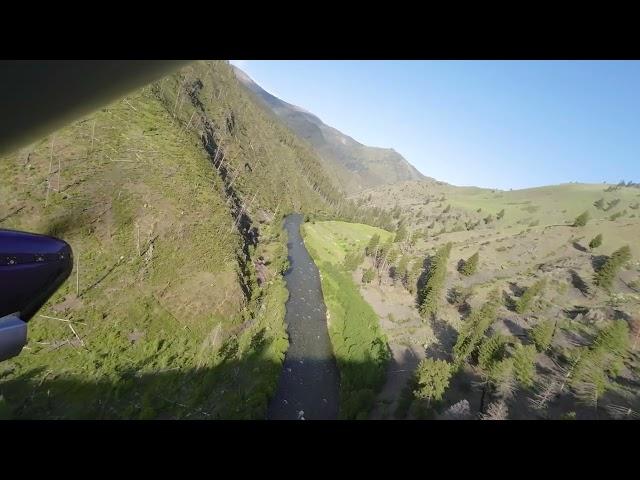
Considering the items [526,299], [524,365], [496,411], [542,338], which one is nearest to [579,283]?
[526,299]

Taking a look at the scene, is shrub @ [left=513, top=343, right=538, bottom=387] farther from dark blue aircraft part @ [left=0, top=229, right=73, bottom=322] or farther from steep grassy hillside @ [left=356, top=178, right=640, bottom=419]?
dark blue aircraft part @ [left=0, top=229, right=73, bottom=322]

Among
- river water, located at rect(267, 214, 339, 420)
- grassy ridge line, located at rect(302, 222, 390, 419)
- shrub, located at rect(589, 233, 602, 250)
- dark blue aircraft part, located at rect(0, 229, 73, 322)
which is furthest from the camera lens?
shrub, located at rect(589, 233, 602, 250)

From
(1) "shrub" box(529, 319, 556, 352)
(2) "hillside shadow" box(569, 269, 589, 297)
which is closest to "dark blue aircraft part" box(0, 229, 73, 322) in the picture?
(1) "shrub" box(529, 319, 556, 352)

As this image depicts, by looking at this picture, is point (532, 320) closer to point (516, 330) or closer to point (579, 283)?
point (516, 330)

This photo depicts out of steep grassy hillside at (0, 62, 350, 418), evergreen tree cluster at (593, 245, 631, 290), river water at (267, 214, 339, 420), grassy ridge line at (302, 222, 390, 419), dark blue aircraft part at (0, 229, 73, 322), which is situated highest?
dark blue aircraft part at (0, 229, 73, 322)

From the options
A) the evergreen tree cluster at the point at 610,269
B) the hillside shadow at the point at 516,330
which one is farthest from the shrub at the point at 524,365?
the evergreen tree cluster at the point at 610,269

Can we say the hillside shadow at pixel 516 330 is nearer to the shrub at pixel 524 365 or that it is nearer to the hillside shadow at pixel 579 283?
the shrub at pixel 524 365

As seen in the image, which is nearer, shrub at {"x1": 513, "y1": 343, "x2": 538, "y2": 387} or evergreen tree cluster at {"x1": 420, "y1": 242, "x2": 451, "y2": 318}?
shrub at {"x1": 513, "y1": 343, "x2": 538, "y2": 387}
